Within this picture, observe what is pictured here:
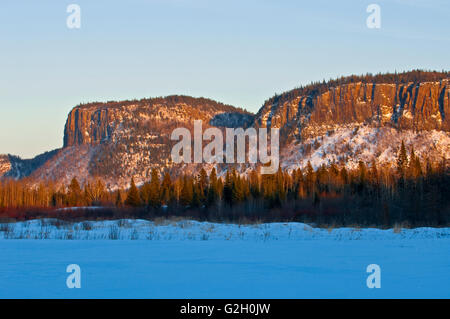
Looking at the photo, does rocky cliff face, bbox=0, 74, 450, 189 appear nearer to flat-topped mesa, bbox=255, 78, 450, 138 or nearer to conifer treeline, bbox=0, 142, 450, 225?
flat-topped mesa, bbox=255, 78, 450, 138

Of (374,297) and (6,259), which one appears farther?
(6,259)

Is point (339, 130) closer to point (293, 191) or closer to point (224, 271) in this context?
point (293, 191)

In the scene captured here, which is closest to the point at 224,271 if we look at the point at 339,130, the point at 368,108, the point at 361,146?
the point at 361,146

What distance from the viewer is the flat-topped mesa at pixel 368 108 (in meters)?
156

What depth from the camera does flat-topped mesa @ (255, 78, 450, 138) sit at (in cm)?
15550

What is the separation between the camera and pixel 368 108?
165375mm

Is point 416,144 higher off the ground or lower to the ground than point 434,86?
lower

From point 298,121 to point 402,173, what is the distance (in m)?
102

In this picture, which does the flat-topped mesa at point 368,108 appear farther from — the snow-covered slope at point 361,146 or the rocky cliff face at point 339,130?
the snow-covered slope at point 361,146

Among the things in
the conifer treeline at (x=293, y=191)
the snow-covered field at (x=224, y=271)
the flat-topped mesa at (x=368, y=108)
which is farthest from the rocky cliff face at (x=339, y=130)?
the snow-covered field at (x=224, y=271)

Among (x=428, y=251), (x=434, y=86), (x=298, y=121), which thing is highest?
(x=434, y=86)

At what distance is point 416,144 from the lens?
138 m
